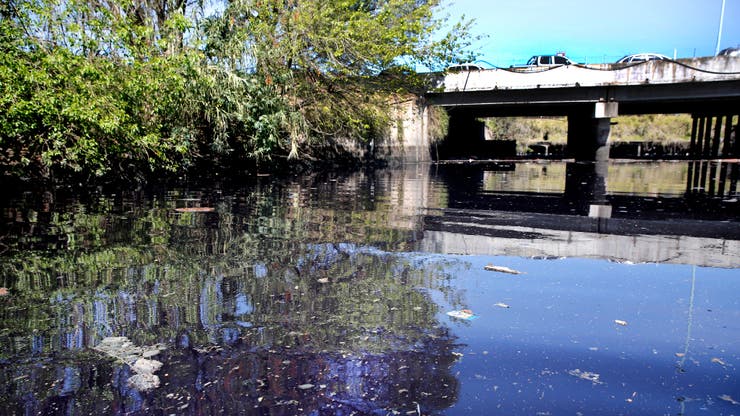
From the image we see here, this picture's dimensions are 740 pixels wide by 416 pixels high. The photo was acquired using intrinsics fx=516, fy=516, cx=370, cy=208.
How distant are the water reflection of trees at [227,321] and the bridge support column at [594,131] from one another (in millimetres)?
29699

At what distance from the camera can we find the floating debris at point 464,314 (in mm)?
3412

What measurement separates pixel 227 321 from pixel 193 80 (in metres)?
13.2

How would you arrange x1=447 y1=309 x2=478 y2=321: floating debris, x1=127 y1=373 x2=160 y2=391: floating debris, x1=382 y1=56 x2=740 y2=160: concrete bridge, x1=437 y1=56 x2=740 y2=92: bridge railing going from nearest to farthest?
x1=127 y1=373 x2=160 y2=391: floating debris, x1=447 y1=309 x2=478 y2=321: floating debris, x1=437 y1=56 x2=740 y2=92: bridge railing, x1=382 y1=56 x2=740 y2=160: concrete bridge

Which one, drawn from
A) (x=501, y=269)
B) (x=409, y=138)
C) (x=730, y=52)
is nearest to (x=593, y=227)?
(x=501, y=269)

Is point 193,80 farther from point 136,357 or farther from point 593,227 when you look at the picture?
point 136,357

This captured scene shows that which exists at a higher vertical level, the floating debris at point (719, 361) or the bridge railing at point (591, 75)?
the bridge railing at point (591, 75)

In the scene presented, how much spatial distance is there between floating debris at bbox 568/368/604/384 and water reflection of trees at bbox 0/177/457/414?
62 cm

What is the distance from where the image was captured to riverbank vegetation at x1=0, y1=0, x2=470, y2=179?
10570mm

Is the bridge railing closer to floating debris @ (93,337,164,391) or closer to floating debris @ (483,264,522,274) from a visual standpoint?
floating debris @ (483,264,522,274)

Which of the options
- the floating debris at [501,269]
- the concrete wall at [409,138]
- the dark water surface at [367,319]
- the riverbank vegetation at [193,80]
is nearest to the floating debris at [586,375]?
the dark water surface at [367,319]

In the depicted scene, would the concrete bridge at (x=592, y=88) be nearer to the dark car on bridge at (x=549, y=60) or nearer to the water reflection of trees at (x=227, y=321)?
the dark car on bridge at (x=549, y=60)

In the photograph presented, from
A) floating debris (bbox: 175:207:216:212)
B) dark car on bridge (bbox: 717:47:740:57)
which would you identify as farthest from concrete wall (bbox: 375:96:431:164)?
floating debris (bbox: 175:207:216:212)

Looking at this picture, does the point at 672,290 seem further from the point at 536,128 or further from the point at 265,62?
the point at 536,128

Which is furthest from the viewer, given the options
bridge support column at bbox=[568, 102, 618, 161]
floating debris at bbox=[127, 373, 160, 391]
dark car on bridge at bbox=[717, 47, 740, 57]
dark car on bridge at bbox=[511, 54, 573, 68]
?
dark car on bridge at bbox=[511, 54, 573, 68]
